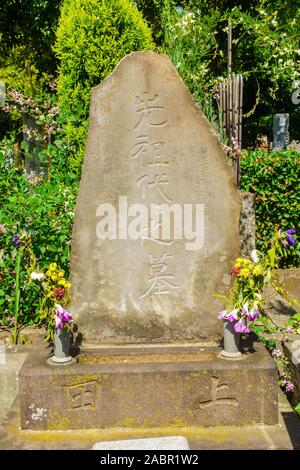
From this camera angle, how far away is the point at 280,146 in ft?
37.8

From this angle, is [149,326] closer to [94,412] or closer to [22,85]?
[94,412]

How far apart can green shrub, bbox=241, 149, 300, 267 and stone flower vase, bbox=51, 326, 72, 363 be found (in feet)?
12.2

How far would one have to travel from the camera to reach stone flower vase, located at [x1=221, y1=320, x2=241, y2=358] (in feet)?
10.3

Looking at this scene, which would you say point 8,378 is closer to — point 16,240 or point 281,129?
point 16,240

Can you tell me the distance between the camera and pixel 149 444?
283 cm

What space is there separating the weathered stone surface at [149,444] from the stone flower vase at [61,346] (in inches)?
20.8

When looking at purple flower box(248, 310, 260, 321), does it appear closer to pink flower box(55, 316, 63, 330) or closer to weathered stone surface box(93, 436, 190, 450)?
weathered stone surface box(93, 436, 190, 450)

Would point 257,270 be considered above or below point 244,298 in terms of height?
above

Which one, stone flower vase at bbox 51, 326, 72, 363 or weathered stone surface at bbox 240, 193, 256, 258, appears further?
weathered stone surface at bbox 240, 193, 256, 258

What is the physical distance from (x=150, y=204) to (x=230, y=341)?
38.2 inches

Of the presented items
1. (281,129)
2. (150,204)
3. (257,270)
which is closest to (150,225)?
(150,204)

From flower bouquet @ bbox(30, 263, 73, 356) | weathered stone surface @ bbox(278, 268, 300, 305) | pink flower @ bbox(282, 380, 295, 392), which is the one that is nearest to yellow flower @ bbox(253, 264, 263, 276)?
pink flower @ bbox(282, 380, 295, 392)

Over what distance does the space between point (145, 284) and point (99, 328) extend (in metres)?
0.40

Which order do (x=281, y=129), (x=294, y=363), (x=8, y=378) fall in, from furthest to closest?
(x=281, y=129) → (x=8, y=378) → (x=294, y=363)
